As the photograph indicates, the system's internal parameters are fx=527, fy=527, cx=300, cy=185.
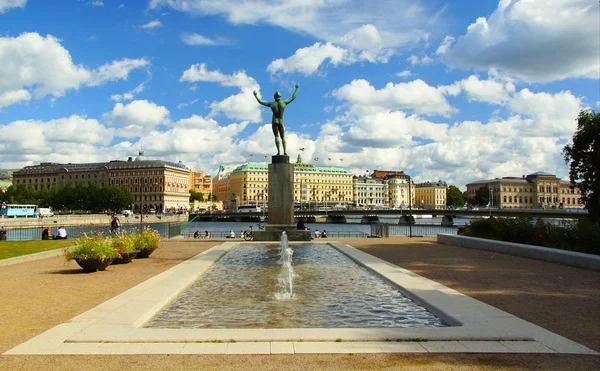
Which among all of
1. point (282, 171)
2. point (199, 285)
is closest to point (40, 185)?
point (282, 171)

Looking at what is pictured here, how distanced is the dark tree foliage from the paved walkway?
130 meters

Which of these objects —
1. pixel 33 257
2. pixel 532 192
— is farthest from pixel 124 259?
pixel 532 192

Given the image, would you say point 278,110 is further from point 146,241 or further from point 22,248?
point 22,248

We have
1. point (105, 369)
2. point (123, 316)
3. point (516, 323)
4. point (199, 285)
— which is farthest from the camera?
point (199, 285)

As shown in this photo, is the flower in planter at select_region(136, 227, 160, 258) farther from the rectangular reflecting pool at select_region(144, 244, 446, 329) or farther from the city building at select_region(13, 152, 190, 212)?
the city building at select_region(13, 152, 190, 212)

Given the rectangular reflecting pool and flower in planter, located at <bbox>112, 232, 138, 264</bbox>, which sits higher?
flower in planter, located at <bbox>112, 232, 138, 264</bbox>

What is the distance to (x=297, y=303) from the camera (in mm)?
11711

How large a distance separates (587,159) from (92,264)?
28050 mm

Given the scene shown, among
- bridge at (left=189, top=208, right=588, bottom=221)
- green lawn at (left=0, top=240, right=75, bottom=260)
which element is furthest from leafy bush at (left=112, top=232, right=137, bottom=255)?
bridge at (left=189, top=208, right=588, bottom=221)

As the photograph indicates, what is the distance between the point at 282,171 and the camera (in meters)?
31.2

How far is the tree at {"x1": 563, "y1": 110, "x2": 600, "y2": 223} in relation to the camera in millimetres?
30047

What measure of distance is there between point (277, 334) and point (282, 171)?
2300 cm

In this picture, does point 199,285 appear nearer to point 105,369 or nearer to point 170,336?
point 170,336

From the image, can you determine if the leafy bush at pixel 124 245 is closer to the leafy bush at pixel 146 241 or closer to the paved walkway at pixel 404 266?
the paved walkway at pixel 404 266
